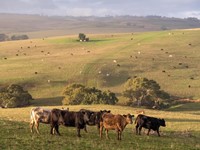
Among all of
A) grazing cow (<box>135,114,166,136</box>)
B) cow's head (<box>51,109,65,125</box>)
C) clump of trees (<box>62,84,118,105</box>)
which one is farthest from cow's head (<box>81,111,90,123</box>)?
clump of trees (<box>62,84,118,105</box>)

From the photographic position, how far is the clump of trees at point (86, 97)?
210 ft

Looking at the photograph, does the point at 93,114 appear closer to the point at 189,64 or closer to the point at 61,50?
the point at 189,64

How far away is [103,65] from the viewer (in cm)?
9569

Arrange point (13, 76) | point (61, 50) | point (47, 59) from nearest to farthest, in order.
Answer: point (13, 76), point (47, 59), point (61, 50)

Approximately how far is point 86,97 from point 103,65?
31695 mm

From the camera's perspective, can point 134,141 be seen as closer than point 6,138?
No

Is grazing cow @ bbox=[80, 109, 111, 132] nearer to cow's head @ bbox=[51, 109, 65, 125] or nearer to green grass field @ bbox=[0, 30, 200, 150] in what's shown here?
green grass field @ bbox=[0, 30, 200, 150]

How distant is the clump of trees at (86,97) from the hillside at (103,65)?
20.2 ft

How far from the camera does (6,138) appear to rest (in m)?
20.9

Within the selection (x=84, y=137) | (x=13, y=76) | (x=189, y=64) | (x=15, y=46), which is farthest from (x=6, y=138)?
(x=15, y=46)

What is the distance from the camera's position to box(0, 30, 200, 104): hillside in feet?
268

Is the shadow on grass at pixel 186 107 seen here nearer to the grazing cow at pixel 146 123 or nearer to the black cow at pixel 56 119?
the grazing cow at pixel 146 123

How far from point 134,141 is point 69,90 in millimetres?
46863

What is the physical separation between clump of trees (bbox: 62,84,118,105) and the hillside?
617 centimetres
